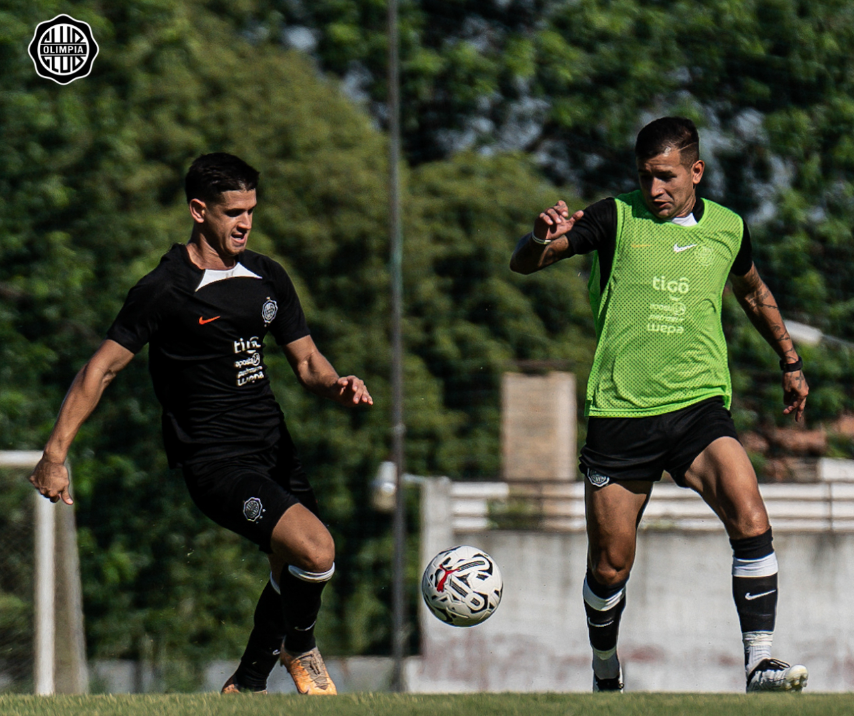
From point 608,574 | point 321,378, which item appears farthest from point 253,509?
point 608,574

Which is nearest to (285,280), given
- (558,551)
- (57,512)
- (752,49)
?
(57,512)

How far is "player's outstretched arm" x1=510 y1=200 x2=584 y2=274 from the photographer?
15.2 ft

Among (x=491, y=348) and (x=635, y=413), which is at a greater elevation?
(x=491, y=348)

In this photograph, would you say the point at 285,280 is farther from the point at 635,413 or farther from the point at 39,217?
the point at 39,217

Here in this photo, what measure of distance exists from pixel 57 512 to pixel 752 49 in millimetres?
8840

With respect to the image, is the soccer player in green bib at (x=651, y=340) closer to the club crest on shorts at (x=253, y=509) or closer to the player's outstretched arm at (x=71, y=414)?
the club crest on shorts at (x=253, y=509)

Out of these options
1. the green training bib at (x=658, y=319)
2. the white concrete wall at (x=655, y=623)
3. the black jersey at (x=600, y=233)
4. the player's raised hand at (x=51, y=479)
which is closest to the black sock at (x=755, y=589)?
the green training bib at (x=658, y=319)

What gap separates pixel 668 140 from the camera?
480 cm

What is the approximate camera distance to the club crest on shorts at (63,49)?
1306cm

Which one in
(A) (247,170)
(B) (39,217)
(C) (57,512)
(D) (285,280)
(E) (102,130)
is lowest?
(C) (57,512)

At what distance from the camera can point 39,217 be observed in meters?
13.5

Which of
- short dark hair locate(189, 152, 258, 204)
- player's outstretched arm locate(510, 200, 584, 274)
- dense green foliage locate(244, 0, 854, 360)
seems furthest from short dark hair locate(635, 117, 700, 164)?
dense green foliage locate(244, 0, 854, 360)

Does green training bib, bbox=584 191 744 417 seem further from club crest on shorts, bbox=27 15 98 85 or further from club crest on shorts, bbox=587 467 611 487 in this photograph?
club crest on shorts, bbox=27 15 98 85

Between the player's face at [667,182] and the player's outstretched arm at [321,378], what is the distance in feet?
4.41
